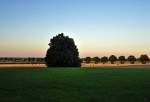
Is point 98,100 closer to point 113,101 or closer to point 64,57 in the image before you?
point 113,101

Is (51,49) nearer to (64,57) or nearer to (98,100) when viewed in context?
(64,57)

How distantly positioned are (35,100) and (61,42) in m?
78.6

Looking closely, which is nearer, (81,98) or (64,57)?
(81,98)

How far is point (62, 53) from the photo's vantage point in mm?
93875

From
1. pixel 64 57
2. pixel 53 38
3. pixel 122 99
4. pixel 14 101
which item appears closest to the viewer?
pixel 14 101

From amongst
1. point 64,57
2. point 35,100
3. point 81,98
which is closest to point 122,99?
point 81,98

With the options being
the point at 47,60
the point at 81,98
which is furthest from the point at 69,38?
the point at 81,98

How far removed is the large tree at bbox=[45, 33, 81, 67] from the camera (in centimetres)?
9419

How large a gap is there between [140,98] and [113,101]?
7.03ft

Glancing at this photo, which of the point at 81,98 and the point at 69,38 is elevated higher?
the point at 69,38

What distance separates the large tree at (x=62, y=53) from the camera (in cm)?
9419

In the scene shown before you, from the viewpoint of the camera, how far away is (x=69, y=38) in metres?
99.6

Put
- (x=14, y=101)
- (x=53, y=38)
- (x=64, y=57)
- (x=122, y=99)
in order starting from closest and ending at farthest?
(x=14, y=101) < (x=122, y=99) < (x=64, y=57) < (x=53, y=38)

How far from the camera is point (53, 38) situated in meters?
99.8
